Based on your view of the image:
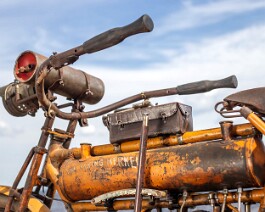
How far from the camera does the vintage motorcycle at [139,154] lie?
421 centimetres

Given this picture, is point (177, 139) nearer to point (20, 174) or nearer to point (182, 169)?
point (182, 169)

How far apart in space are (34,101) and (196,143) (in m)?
2.35

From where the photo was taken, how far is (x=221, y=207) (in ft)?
14.2

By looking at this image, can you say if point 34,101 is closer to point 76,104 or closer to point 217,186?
point 76,104

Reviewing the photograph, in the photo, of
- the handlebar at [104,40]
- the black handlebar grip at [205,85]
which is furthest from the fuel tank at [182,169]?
the handlebar at [104,40]

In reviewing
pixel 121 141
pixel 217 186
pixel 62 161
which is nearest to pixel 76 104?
pixel 62 161

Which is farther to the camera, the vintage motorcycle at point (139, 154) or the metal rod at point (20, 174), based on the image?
the metal rod at point (20, 174)

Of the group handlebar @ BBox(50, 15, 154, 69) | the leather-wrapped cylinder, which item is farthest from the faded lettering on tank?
the leather-wrapped cylinder

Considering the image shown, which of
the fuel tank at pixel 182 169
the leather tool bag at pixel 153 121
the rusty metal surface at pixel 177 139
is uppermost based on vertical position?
the leather tool bag at pixel 153 121

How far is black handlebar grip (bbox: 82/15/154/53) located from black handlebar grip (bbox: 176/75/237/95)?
0.96 meters

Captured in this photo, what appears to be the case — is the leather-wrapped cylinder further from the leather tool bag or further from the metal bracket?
the metal bracket

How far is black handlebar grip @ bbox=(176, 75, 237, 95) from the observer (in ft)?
15.2

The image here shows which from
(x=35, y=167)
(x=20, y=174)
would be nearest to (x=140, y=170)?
(x=35, y=167)

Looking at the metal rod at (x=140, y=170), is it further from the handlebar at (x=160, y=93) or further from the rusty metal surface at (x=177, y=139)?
the handlebar at (x=160, y=93)
